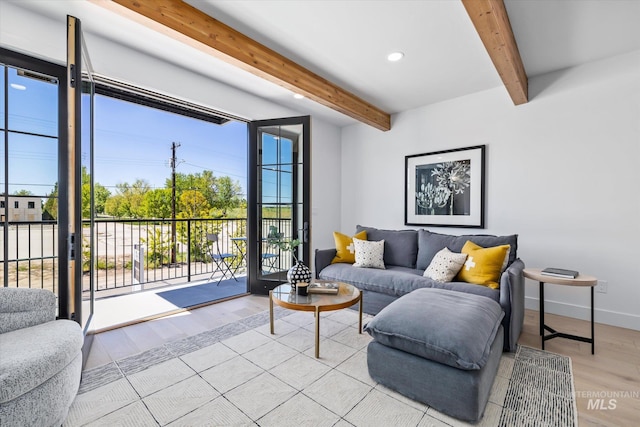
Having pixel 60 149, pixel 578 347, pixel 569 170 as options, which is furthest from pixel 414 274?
pixel 60 149

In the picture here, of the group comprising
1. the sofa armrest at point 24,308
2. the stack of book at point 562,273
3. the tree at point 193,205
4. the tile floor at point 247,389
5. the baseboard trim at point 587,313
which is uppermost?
the tree at point 193,205

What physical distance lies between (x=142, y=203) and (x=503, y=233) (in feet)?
19.9

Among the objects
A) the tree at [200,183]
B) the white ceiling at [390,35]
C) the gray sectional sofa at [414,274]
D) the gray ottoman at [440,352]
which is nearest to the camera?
the gray ottoman at [440,352]

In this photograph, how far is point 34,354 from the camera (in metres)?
1.37

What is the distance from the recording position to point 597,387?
5.90 ft

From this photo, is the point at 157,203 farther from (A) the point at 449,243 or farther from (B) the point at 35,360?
(A) the point at 449,243

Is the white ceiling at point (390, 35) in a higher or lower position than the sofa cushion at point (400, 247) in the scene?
higher

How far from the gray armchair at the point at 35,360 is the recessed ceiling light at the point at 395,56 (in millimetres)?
3227

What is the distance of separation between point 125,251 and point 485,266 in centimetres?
514

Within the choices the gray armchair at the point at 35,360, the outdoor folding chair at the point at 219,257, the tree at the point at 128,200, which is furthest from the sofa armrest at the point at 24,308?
the tree at the point at 128,200

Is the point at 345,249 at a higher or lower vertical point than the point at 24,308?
higher

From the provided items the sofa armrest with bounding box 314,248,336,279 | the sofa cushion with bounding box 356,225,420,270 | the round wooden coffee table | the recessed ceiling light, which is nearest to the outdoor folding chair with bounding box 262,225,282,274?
the sofa armrest with bounding box 314,248,336,279

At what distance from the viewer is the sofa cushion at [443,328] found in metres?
1.52

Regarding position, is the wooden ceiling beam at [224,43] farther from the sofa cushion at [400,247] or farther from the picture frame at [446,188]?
the sofa cushion at [400,247]
